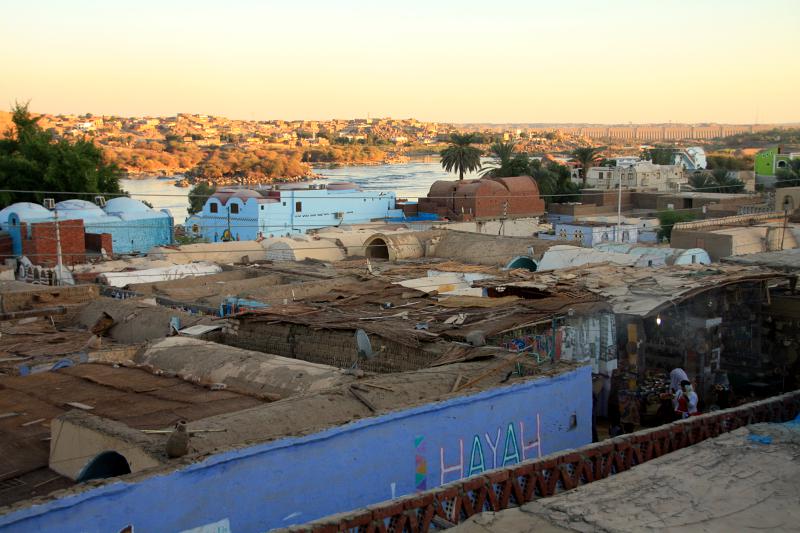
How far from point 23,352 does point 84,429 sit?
6054 millimetres

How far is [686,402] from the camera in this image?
36.8 ft

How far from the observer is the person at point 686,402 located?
36.5 ft

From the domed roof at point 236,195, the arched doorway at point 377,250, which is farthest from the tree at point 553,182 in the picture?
the arched doorway at point 377,250

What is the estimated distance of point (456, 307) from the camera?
13.3 meters

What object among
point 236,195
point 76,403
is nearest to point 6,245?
point 236,195

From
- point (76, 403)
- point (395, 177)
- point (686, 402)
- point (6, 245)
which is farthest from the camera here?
point (395, 177)

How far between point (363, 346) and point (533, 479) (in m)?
4.30

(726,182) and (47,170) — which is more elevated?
(47,170)

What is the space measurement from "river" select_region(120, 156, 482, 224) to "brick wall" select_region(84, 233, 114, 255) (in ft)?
80.2

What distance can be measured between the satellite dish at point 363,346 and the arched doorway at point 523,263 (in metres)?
11.1

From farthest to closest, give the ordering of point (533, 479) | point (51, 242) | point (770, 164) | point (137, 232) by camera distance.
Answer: point (770, 164), point (137, 232), point (51, 242), point (533, 479)

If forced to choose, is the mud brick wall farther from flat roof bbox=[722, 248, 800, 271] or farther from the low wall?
flat roof bbox=[722, 248, 800, 271]

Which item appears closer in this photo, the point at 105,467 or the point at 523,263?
the point at 105,467

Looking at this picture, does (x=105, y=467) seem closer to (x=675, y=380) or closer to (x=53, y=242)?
(x=675, y=380)
